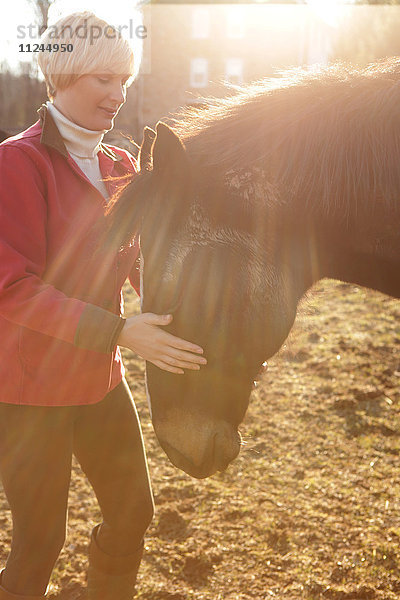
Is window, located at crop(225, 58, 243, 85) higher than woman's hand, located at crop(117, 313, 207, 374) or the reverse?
higher

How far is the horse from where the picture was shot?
136cm

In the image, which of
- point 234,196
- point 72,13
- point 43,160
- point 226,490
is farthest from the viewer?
point 226,490

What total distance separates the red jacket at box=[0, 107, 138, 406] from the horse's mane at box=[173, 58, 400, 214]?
32 centimetres

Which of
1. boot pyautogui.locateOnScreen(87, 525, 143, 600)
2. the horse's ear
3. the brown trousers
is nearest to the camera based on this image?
the horse's ear

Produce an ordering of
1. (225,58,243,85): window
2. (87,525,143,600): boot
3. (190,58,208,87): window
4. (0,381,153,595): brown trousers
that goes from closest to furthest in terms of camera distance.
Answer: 1. (0,381,153,595): brown trousers
2. (87,525,143,600): boot
3. (225,58,243,85): window
4. (190,58,208,87): window

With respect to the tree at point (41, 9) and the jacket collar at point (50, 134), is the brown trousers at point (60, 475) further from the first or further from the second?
the tree at point (41, 9)

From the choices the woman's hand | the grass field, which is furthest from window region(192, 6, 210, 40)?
the woman's hand

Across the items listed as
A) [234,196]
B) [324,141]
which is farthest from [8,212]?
[324,141]

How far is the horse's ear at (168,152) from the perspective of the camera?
1.30 metres

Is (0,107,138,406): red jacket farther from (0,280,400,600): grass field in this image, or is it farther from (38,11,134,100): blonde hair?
(0,280,400,600): grass field

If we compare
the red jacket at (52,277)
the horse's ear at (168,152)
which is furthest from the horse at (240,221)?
the red jacket at (52,277)

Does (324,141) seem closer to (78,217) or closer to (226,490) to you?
(78,217)

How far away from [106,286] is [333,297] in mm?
5965

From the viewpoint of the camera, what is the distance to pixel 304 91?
151 cm
